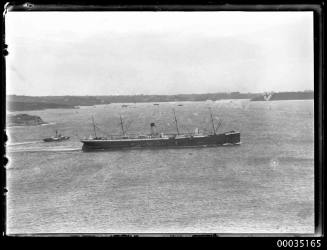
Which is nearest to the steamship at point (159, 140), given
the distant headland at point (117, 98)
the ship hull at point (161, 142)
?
the ship hull at point (161, 142)

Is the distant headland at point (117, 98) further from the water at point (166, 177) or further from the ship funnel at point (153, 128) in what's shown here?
the ship funnel at point (153, 128)

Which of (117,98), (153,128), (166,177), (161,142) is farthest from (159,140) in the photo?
(117,98)

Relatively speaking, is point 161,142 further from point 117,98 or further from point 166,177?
point 117,98

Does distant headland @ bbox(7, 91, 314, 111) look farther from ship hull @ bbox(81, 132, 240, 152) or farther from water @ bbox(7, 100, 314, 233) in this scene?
ship hull @ bbox(81, 132, 240, 152)

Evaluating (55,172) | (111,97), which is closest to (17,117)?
(55,172)

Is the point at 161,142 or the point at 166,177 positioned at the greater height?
the point at 161,142
